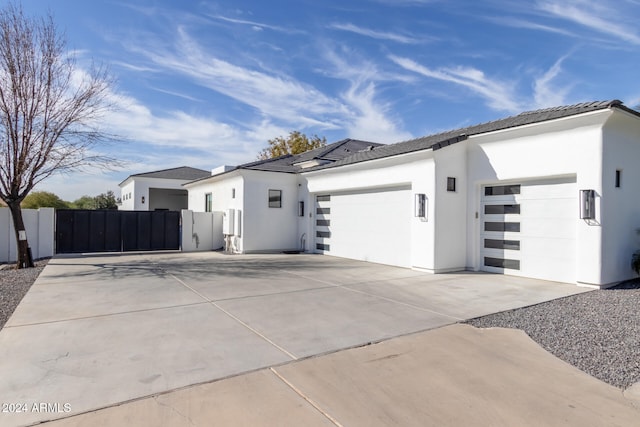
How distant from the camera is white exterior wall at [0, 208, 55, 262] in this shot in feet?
39.1

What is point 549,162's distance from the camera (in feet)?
26.6

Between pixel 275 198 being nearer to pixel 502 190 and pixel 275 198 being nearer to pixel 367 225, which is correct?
pixel 367 225

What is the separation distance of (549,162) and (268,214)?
31.9 ft

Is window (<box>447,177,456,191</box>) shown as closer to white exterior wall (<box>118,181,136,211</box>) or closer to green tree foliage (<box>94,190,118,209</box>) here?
white exterior wall (<box>118,181,136,211</box>)

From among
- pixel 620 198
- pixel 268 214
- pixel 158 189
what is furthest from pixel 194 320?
pixel 158 189

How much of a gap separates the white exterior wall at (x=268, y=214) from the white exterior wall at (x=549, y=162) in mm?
7442

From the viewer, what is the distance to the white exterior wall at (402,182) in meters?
9.43

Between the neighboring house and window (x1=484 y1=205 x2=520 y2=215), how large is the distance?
Result: 2265 cm

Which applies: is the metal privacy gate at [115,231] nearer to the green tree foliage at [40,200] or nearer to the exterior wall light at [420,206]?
the exterior wall light at [420,206]

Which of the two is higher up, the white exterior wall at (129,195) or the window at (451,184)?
the white exterior wall at (129,195)

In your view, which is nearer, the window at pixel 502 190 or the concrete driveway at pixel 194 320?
the concrete driveway at pixel 194 320

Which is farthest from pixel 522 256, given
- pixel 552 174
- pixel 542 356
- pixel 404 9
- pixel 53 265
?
pixel 53 265

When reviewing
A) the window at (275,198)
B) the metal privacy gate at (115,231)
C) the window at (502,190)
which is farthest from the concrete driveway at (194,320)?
the window at (275,198)

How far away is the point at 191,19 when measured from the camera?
997cm
